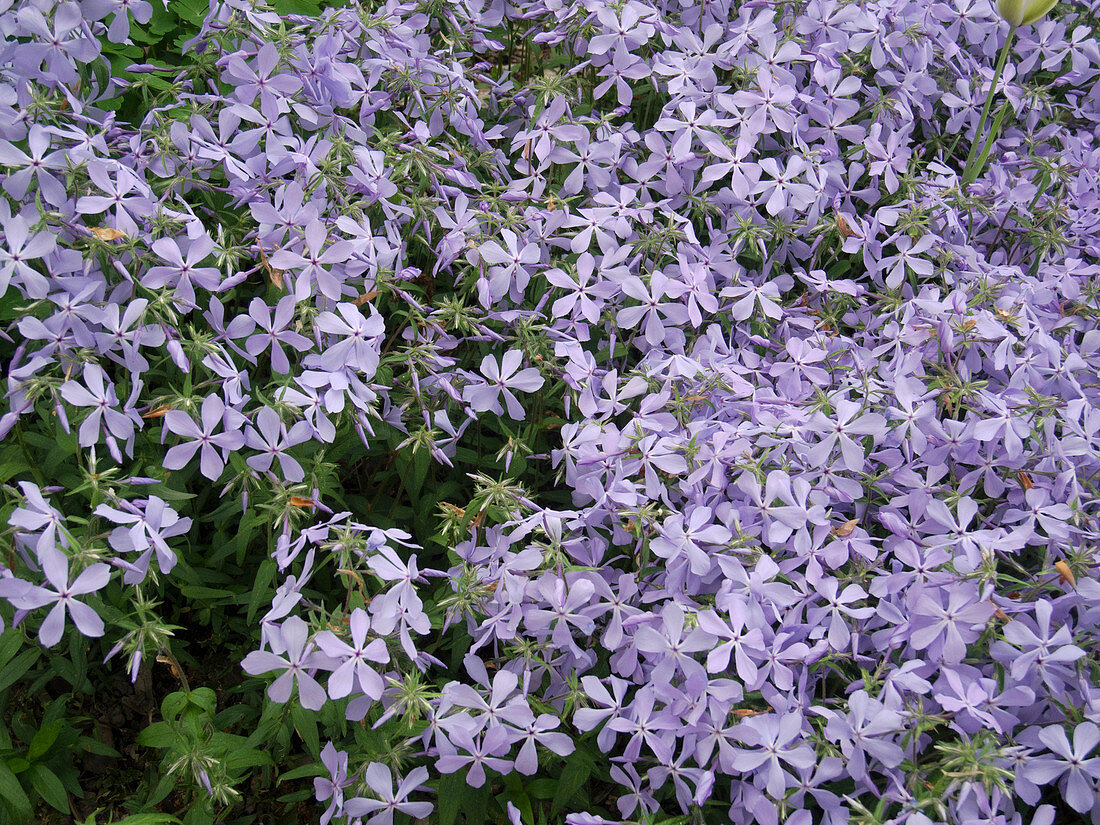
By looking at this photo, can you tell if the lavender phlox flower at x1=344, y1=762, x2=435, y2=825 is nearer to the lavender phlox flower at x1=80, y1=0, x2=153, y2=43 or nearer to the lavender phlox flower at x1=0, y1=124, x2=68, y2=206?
the lavender phlox flower at x1=0, y1=124, x2=68, y2=206

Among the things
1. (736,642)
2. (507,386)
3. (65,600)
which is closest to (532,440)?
(507,386)

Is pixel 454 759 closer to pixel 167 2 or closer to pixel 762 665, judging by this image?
pixel 762 665

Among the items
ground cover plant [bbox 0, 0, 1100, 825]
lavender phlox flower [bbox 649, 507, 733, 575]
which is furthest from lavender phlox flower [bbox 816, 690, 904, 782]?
lavender phlox flower [bbox 649, 507, 733, 575]

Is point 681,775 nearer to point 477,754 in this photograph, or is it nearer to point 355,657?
point 477,754

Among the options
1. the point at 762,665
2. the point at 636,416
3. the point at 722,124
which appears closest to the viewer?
the point at 762,665

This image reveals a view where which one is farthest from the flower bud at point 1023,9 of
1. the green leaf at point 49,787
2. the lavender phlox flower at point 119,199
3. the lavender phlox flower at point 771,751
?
the green leaf at point 49,787

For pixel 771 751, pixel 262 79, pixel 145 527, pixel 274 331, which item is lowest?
pixel 771 751

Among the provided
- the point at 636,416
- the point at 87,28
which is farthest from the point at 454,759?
the point at 87,28

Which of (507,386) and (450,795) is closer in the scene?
(450,795)
